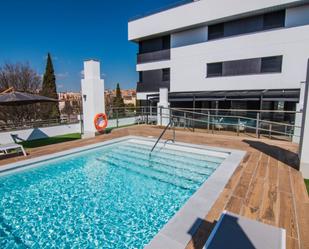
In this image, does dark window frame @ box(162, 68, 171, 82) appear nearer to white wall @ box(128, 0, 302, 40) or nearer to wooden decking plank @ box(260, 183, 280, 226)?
white wall @ box(128, 0, 302, 40)

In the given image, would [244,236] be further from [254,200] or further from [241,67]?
[241,67]

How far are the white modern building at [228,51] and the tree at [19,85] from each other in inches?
426

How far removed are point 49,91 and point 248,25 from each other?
65.8 feet

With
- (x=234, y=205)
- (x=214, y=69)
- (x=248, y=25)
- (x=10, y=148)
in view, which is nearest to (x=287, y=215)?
(x=234, y=205)

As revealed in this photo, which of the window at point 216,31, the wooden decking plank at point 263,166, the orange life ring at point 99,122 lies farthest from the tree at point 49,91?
the wooden decking plank at point 263,166

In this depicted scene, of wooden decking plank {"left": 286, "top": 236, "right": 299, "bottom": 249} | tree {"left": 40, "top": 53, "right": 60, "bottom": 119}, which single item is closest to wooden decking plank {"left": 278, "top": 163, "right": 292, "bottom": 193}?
wooden decking plank {"left": 286, "top": 236, "right": 299, "bottom": 249}

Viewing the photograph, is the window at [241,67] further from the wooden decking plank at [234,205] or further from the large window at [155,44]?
the wooden decking plank at [234,205]

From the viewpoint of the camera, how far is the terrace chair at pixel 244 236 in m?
2.04

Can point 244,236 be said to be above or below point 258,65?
below

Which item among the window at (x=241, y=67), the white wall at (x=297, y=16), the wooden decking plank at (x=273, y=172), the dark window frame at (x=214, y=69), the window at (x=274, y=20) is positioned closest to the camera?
the wooden decking plank at (x=273, y=172)

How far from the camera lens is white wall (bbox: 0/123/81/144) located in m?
11.0

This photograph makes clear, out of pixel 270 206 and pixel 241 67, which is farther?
pixel 241 67

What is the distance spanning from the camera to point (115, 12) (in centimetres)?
2575

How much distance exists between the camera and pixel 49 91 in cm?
2170
